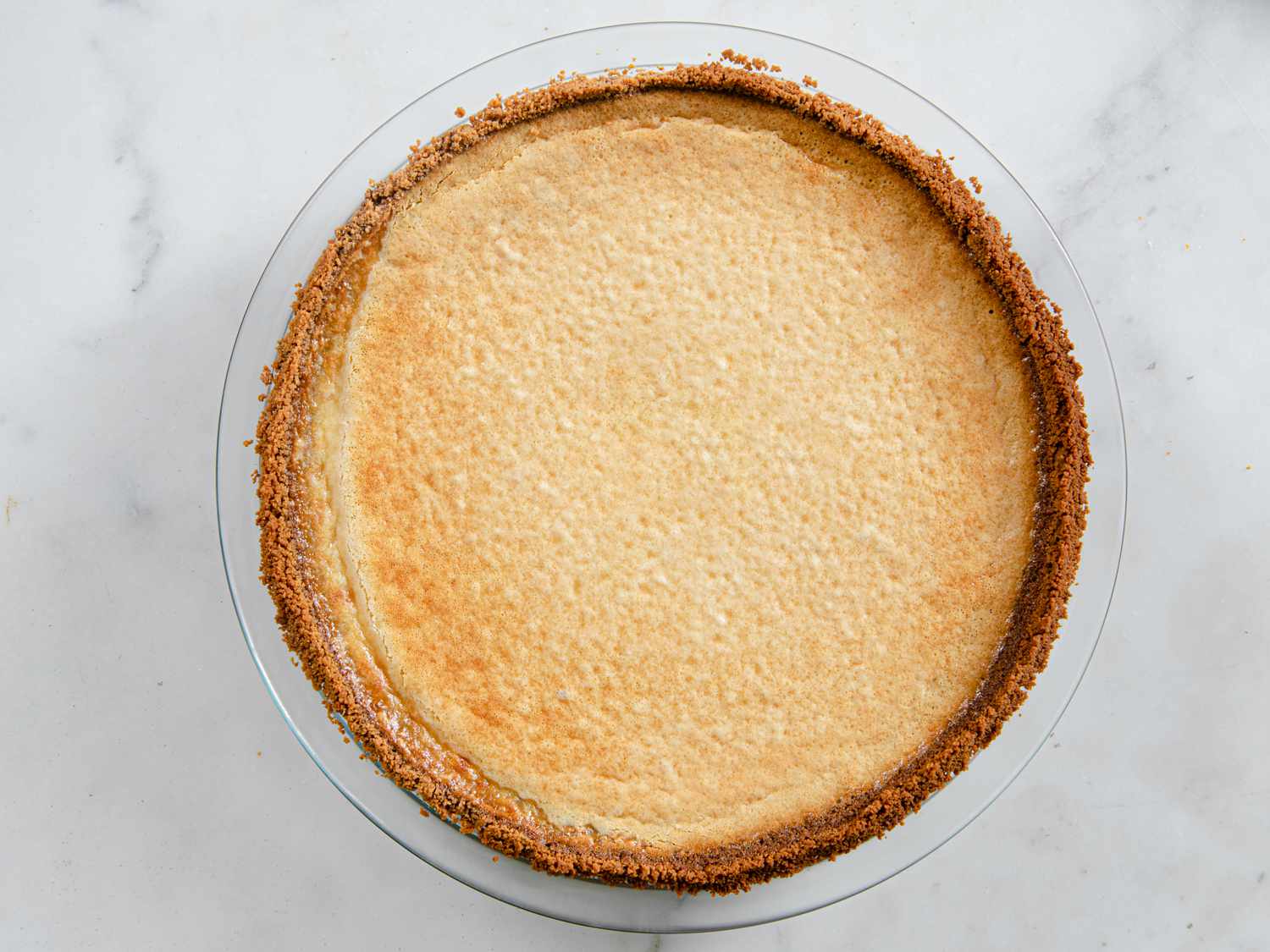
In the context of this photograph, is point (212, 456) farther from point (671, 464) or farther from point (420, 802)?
point (671, 464)

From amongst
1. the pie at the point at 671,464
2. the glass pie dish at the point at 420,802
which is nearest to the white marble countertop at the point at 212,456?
the glass pie dish at the point at 420,802

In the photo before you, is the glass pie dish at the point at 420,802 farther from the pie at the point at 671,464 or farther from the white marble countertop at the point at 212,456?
the white marble countertop at the point at 212,456

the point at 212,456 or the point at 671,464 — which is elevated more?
the point at 212,456

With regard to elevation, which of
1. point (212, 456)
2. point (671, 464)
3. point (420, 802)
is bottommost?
point (420, 802)

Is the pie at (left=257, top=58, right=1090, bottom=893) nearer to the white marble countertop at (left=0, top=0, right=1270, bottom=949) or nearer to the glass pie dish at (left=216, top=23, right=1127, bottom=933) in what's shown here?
the glass pie dish at (left=216, top=23, right=1127, bottom=933)

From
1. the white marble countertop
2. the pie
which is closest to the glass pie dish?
the pie

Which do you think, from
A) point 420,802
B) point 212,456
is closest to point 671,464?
point 420,802

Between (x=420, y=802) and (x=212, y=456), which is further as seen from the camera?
(x=212, y=456)
